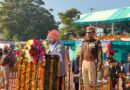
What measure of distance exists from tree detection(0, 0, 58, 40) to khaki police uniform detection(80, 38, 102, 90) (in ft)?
166

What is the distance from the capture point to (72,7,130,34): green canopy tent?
116ft

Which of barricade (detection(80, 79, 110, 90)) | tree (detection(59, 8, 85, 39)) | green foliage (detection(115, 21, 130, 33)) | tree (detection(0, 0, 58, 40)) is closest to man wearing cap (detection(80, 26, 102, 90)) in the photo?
barricade (detection(80, 79, 110, 90))

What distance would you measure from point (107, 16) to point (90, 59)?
29660 mm

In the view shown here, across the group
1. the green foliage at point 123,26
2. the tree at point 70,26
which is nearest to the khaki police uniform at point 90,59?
the green foliage at point 123,26

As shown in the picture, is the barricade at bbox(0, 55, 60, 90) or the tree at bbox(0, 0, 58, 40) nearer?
the barricade at bbox(0, 55, 60, 90)

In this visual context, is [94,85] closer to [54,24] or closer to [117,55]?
[117,55]

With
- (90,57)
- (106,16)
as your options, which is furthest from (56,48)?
(106,16)

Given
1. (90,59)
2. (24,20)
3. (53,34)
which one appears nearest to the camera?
(53,34)

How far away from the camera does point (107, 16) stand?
124ft

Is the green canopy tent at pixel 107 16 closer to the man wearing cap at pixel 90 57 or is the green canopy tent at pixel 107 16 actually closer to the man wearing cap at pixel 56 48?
the man wearing cap at pixel 90 57

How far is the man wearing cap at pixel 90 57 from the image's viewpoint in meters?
8.52

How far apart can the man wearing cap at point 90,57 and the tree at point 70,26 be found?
3876 centimetres

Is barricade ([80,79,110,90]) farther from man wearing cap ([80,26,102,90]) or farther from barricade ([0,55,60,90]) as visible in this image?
barricade ([0,55,60,90])

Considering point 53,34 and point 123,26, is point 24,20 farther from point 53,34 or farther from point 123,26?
point 53,34
